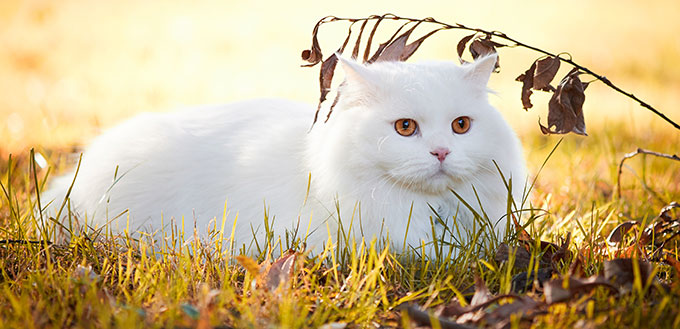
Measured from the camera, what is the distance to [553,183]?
3943 mm

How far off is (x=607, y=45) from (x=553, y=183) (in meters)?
7.08

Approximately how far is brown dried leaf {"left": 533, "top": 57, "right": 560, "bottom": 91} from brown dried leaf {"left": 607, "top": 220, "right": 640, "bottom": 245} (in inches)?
25.8

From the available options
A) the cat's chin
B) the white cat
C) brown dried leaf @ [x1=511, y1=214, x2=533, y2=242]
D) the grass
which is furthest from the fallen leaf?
the cat's chin

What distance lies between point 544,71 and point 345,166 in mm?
805

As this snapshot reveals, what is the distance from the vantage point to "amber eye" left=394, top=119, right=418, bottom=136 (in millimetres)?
2295

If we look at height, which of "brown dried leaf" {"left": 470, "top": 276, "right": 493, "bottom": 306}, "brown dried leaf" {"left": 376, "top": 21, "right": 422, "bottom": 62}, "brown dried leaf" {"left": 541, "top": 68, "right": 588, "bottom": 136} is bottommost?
"brown dried leaf" {"left": 470, "top": 276, "right": 493, "bottom": 306}

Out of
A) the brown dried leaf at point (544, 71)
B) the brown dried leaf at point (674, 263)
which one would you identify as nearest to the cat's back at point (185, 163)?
the brown dried leaf at point (544, 71)

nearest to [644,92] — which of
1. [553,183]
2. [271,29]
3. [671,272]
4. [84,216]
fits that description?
[553,183]

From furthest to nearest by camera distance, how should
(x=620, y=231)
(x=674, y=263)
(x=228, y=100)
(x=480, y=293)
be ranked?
(x=228, y=100)
(x=620, y=231)
(x=674, y=263)
(x=480, y=293)

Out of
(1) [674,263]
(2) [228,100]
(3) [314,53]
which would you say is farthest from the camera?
(2) [228,100]

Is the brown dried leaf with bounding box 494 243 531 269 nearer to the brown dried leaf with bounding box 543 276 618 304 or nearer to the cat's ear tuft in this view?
the brown dried leaf with bounding box 543 276 618 304

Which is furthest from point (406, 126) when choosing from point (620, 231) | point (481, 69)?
point (620, 231)

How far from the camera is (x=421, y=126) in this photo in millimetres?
2285

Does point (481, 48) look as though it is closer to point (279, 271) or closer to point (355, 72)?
point (355, 72)
